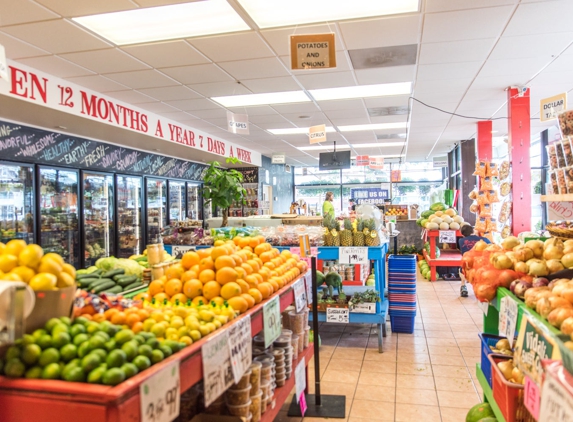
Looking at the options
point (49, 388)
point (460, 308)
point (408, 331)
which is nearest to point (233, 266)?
point (49, 388)

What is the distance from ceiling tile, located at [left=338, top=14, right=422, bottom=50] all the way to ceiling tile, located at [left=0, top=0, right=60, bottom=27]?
262 cm

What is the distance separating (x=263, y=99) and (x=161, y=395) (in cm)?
613

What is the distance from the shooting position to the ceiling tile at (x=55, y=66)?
4.90m

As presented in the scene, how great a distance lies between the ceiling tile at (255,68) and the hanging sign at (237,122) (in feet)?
1.65

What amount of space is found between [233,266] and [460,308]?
4915 mm

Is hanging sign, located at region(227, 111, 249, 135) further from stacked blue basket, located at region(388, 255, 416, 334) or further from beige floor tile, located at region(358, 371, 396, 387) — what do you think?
beige floor tile, located at region(358, 371, 396, 387)

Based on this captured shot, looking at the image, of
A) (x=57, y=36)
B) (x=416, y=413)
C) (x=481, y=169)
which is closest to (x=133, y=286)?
(x=416, y=413)

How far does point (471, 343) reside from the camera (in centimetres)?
472

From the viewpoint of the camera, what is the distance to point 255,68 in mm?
5398

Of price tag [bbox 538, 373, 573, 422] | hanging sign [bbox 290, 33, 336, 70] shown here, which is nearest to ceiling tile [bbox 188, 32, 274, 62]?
hanging sign [bbox 290, 33, 336, 70]

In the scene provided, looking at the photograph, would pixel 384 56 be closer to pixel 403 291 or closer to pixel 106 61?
pixel 403 291

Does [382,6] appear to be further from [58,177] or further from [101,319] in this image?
[58,177]

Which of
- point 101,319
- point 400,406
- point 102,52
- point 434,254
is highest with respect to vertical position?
point 102,52

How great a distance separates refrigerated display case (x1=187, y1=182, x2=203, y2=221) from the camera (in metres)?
11.3
